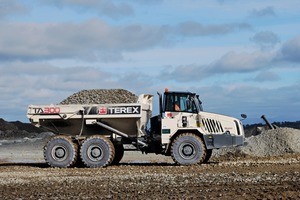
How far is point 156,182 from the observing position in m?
18.5

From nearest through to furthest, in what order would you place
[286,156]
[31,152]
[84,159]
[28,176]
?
[28,176] < [84,159] < [286,156] < [31,152]

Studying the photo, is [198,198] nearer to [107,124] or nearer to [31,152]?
[107,124]

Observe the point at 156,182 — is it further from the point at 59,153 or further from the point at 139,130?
the point at 59,153

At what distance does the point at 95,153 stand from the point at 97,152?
0.27ft

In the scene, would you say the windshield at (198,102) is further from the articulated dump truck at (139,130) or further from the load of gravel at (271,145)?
the load of gravel at (271,145)

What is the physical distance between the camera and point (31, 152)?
3825 cm

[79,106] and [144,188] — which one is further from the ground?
[79,106]

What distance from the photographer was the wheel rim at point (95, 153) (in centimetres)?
2439

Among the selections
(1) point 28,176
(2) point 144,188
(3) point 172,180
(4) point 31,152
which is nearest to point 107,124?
(1) point 28,176

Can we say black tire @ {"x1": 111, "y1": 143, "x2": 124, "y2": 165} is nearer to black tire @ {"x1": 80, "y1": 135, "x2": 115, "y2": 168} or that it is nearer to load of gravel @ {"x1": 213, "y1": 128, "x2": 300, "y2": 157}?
black tire @ {"x1": 80, "y1": 135, "x2": 115, "y2": 168}

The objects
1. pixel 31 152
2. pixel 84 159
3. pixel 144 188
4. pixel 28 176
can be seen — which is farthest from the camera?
pixel 31 152

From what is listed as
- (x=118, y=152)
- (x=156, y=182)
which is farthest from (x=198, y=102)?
(x=156, y=182)

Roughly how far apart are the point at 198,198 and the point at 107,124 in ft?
36.7

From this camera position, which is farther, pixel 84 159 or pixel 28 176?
pixel 84 159
